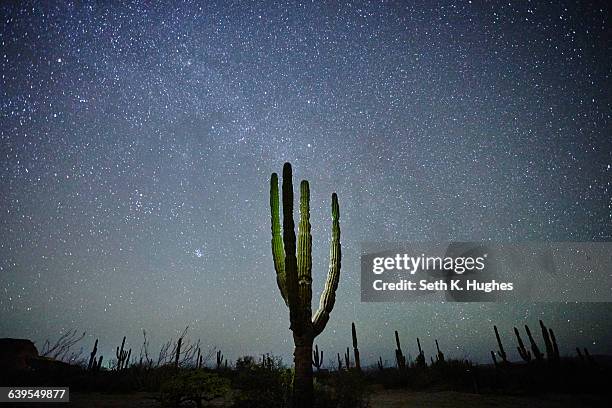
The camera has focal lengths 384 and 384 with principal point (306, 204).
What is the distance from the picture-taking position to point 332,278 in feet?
28.3

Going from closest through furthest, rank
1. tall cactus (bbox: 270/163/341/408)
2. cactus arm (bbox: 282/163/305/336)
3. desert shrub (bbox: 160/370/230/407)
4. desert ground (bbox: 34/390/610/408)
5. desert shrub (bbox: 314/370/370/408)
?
desert shrub (bbox: 314/370/370/408), tall cactus (bbox: 270/163/341/408), cactus arm (bbox: 282/163/305/336), desert shrub (bbox: 160/370/230/407), desert ground (bbox: 34/390/610/408)

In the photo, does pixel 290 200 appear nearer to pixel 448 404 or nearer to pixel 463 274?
pixel 448 404

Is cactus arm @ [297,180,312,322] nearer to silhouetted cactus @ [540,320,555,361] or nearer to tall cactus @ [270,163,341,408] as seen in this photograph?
tall cactus @ [270,163,341,408]

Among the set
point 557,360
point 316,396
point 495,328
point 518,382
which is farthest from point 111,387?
point 495,328

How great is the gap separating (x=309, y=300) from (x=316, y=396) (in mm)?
1820

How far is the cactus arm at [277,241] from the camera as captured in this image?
26.8 ft

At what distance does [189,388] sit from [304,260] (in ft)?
11.2

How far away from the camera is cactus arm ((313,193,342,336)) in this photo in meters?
8.05

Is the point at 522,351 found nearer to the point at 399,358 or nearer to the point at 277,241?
the point at 399,358

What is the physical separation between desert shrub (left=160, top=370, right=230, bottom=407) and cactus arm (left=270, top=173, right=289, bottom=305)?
2.25 m

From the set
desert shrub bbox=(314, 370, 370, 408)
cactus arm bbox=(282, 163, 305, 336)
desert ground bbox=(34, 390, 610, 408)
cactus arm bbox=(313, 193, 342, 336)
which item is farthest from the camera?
desert ground bbox=(34, 390, 610, 408)

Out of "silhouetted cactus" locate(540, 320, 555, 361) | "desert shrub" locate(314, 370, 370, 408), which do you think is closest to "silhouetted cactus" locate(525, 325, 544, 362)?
"silhouetted cactus" locate(540, 320, 555, 361)

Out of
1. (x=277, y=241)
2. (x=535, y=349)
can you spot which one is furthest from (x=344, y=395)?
(x=535, y=349)

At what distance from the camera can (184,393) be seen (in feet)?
25.3
